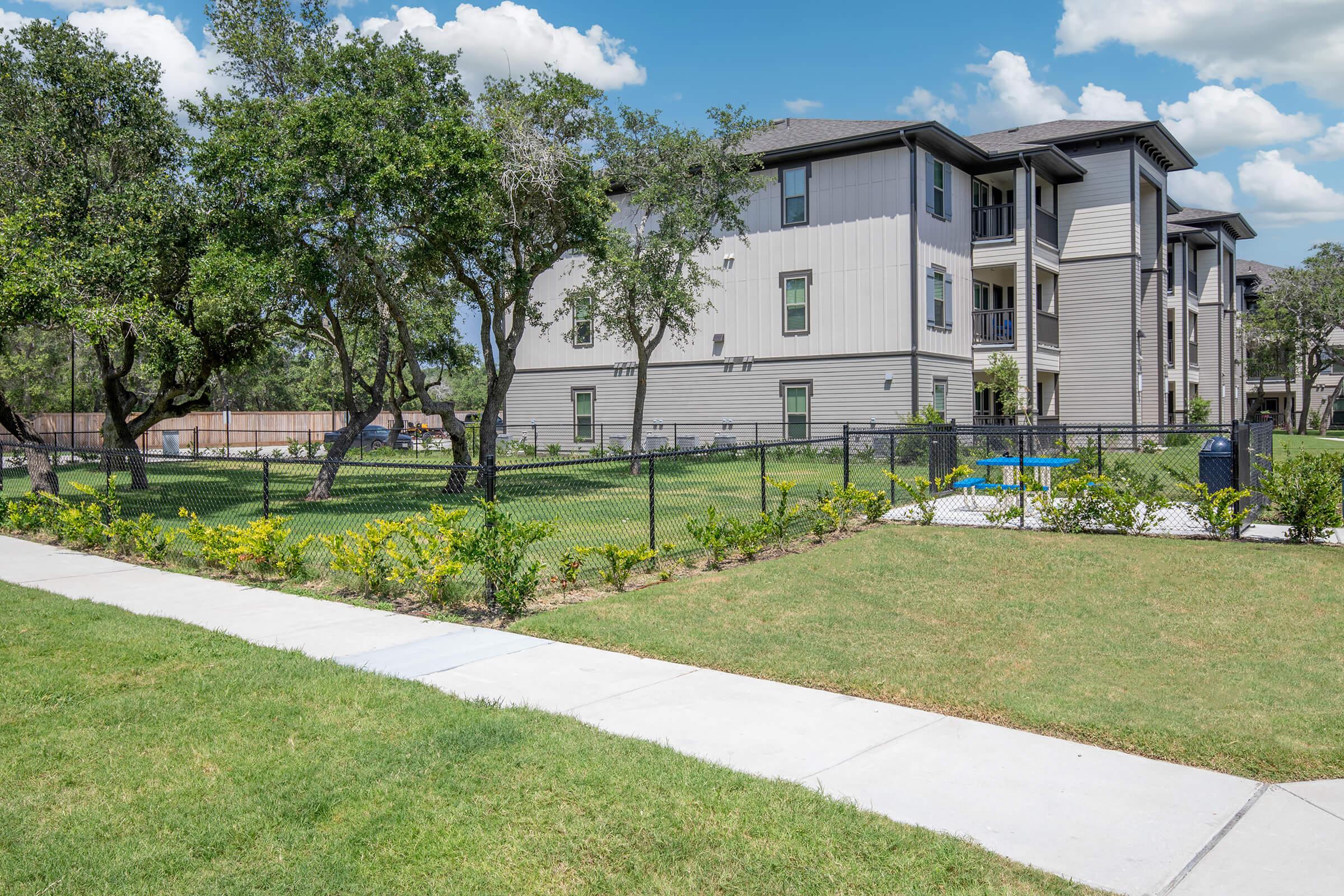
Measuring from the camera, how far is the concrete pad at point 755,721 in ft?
16.4

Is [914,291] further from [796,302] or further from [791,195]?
[791,195]

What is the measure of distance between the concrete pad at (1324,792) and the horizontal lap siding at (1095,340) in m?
29.0

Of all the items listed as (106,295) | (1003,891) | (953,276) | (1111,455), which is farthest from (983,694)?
(953,276)

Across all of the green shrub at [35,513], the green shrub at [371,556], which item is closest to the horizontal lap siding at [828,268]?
the green shrub at [35,513]

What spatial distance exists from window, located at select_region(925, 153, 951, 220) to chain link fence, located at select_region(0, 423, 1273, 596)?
665cm

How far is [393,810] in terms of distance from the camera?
167 inches

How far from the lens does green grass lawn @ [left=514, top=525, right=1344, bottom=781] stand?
5.51 meters

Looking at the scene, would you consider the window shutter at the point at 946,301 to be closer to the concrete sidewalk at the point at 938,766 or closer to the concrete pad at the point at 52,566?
the concrete pad at the point at 52,566

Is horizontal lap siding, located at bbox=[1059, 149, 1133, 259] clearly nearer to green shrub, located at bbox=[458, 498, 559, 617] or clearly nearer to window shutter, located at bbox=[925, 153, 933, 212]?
window shutter, located at bbox=[925, 153, 933, 212]

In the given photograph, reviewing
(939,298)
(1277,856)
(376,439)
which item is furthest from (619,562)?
(376,439)

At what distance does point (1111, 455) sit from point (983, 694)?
73.4 feet

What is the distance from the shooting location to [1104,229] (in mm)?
31000

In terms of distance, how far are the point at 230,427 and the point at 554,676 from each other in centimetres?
5176

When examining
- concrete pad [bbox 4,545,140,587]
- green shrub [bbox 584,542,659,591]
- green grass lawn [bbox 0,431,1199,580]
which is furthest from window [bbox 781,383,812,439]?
concrete pad [bbox 4,545,140,587]
